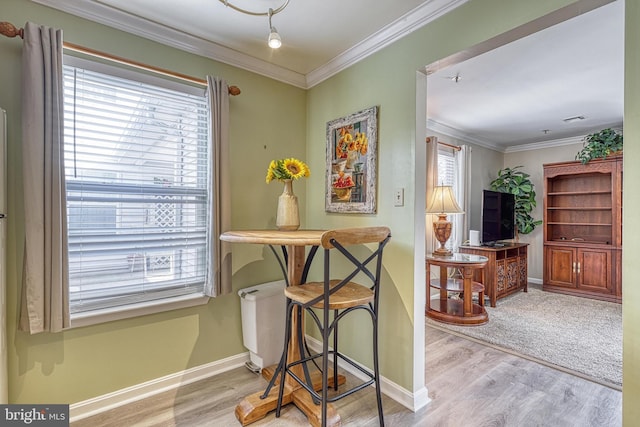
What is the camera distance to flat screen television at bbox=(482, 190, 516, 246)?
439 cm

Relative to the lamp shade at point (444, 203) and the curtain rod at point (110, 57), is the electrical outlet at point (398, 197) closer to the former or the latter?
the curtain rod at point (110, 57)

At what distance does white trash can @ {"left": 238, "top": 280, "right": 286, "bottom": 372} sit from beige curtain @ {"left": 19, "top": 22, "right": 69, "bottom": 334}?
1050 mm

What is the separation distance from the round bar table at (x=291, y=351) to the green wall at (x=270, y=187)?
0.55 metres

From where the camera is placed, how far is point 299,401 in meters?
1.87

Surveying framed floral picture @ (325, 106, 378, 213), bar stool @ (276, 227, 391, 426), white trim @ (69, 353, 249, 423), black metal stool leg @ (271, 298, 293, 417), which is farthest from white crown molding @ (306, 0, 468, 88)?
white trim @ (69, 353, 249, 423)

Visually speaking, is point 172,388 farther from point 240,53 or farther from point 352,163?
point 240,53

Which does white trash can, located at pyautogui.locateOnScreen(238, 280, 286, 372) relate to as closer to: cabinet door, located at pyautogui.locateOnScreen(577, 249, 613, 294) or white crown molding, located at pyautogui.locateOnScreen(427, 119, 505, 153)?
white crown molding, located at pyautogui.locateOnScreen(427, 119, 505, 153)

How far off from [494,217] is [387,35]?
11.1 feet

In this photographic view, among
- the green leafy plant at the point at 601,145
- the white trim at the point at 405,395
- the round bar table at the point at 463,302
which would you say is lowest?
the white trim at the point at 405,395

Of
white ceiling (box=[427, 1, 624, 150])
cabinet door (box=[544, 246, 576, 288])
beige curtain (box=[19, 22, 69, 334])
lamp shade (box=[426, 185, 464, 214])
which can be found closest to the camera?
beige curtain (box=[19, 22, 69, 334])

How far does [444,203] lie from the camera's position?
3508mm

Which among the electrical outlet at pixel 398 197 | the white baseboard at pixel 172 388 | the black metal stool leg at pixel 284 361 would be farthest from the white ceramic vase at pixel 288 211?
the white baseboard at pixel 172 388

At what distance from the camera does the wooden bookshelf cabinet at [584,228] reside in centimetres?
424

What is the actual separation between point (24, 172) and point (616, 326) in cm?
511
